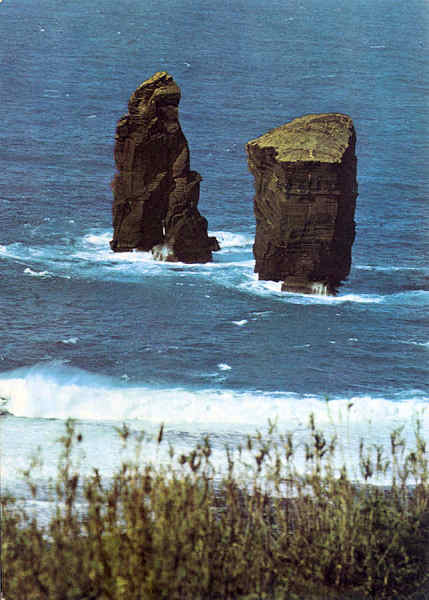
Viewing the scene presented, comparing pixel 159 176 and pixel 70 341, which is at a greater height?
pixel 159 176

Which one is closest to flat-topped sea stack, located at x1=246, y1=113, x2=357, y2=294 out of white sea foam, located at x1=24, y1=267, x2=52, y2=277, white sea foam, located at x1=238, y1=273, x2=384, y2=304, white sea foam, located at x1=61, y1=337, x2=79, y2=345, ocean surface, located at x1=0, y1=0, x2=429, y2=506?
white sea foam, located at x1=238, y1=273, x2=384, y2=304

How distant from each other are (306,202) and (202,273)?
933 cm

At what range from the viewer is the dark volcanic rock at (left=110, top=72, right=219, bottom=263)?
242 feet

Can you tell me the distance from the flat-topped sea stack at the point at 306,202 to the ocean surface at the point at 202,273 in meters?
1.66

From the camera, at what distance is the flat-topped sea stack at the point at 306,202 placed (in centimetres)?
6556

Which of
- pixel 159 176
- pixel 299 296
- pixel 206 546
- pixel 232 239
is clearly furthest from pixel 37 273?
pixel 206 546

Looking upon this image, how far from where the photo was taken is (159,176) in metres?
74.6

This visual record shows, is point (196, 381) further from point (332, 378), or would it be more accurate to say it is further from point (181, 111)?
point (181, 111)

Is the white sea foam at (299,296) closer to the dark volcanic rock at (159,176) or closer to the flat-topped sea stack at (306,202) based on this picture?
the flat-topped sea stack at (306,202)

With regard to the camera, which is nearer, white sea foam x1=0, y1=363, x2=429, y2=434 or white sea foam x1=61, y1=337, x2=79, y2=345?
white sea foam x1=0, y1=363, x2=429, y2=434

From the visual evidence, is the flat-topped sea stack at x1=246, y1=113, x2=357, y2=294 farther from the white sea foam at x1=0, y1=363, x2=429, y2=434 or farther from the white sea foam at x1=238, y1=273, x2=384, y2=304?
the white sea foam at x1=0, y1=363, x2=429, y2=434

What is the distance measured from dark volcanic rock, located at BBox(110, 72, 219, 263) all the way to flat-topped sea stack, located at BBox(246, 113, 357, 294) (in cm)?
619

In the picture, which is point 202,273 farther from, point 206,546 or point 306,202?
point 206,546

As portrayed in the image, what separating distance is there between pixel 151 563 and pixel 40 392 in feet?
93.9
